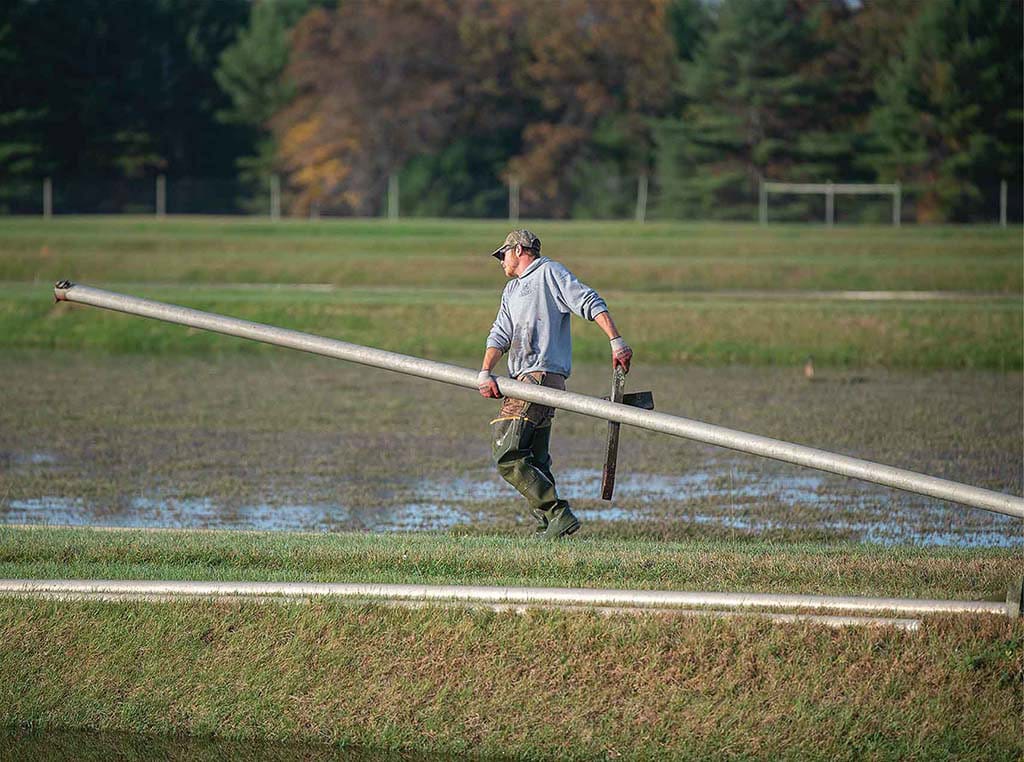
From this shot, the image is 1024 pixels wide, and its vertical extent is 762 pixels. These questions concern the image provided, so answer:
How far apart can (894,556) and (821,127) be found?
2137 inches

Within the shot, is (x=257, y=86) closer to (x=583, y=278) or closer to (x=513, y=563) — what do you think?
(x=583, y=278)

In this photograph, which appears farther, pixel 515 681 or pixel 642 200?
pixel 642 200

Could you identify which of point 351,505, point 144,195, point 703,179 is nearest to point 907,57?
point 703,179

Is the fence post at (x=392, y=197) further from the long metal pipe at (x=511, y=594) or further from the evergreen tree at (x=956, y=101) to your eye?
the long metal pipe at (x=511, y=594)

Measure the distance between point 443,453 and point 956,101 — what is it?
46136mm

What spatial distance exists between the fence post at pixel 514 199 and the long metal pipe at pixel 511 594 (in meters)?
51.3

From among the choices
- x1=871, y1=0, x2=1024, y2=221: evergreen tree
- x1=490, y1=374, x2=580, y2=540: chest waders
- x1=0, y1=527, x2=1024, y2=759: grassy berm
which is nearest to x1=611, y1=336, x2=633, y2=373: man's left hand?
x1=490, y1=374, x2=580, y2=540: chest waders

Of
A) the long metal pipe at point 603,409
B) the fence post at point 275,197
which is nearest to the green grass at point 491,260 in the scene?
the fence post at point 275,197

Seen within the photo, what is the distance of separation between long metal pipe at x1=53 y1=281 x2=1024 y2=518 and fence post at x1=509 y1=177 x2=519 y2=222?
5087cm

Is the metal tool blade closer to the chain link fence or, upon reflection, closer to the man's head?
the man's head

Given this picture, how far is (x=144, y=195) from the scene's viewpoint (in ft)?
202

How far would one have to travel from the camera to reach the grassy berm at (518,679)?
6484 millimetres

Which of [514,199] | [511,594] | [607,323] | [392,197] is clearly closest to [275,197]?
[392,197]

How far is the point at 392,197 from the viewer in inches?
2402
